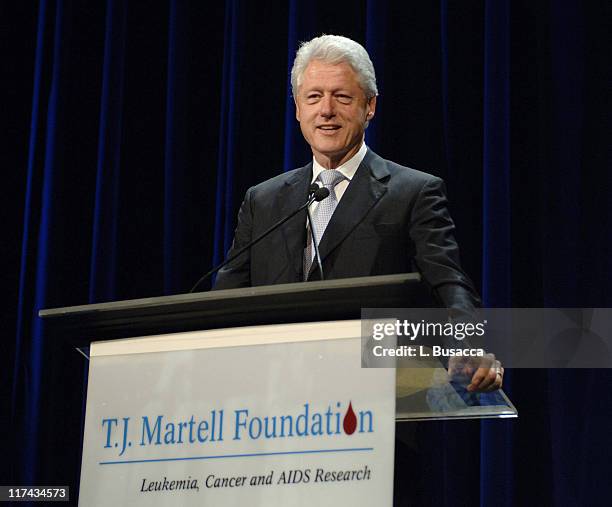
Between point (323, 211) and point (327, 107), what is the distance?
0.24 meters

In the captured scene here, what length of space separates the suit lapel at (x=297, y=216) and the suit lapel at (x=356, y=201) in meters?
0.05

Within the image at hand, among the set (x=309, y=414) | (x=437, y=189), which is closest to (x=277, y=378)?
(x=309, y=414)

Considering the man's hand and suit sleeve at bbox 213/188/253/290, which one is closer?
the man's hand

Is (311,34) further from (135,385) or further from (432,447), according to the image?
(135,385)

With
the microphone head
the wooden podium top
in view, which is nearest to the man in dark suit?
the microphone head

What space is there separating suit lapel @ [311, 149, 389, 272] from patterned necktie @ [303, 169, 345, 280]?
29 mm

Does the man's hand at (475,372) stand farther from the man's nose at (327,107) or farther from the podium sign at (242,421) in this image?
the man's nose at (327,107)

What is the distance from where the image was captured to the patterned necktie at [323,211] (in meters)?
1.93

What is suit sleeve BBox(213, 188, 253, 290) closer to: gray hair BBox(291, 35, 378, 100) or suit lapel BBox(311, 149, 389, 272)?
suit lapel BBox(311, 149, 389, 272)

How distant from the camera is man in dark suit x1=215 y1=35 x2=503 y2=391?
74.0 inches

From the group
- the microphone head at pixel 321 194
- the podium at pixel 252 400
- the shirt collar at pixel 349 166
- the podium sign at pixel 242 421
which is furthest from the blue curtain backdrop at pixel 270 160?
the podium sign at pixel 242 421

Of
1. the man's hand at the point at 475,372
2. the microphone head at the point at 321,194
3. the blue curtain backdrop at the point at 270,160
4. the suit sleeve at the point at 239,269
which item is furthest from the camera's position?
the blue curtain backdrop at the point at 270,160

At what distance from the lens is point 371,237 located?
75.0 inches

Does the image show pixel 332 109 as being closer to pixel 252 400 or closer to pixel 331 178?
pixel 331 178
